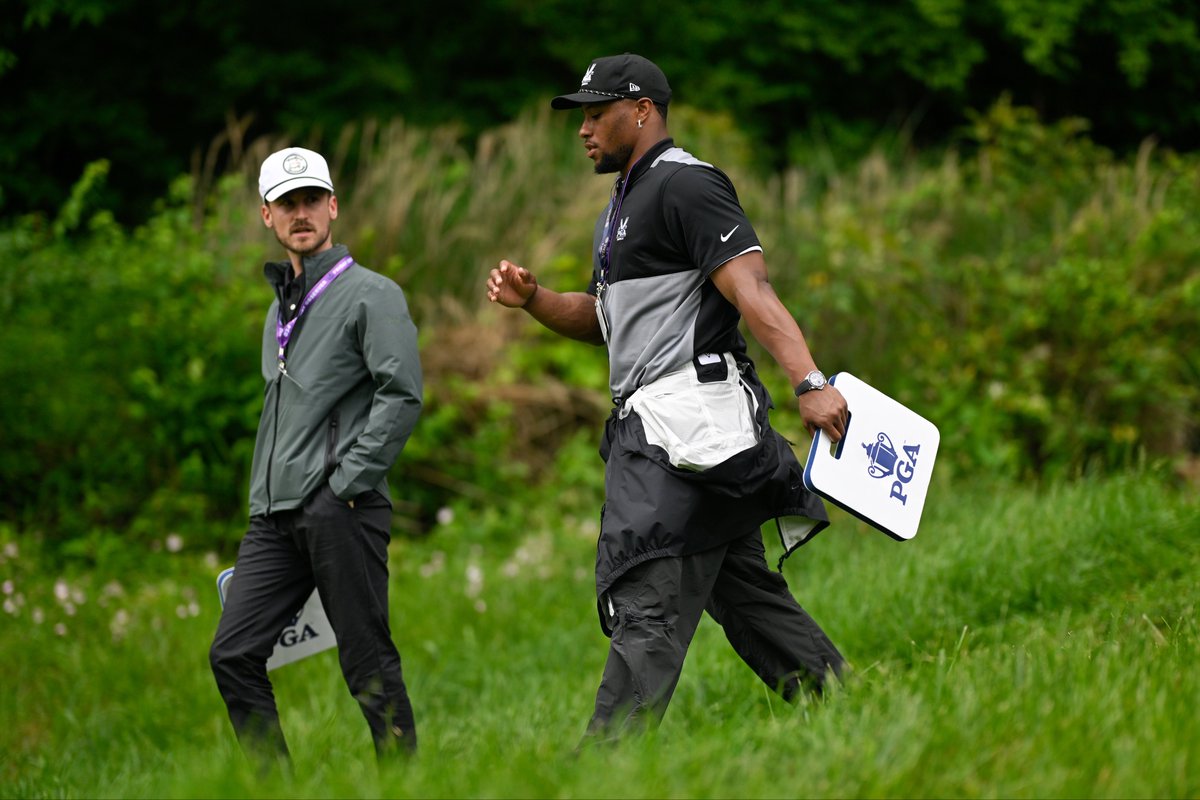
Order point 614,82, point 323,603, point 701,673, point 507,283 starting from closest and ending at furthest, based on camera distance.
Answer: point 614,82
point 507,283
point 323,603
point 701,673

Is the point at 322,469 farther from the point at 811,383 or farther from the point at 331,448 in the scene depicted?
the point at 811,383

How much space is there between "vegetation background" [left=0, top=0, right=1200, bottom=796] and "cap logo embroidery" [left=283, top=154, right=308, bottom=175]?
6.02 ft

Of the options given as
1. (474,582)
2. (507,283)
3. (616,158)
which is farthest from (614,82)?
(474,582)

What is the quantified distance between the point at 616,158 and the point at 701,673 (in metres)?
2.28

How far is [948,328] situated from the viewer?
9.00 meters

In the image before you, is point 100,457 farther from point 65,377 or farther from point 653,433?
point 653,433

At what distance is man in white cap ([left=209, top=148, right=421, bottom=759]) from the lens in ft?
14.1

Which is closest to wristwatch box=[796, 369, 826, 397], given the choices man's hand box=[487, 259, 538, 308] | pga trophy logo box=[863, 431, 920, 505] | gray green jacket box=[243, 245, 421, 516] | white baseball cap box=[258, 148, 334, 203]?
pga trophy logo box=[863, 431, 920, 505]

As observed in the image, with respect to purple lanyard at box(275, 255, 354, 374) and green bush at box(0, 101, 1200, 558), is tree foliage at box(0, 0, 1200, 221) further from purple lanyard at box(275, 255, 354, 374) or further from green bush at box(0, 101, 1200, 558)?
purple lanyard at box(275, 255, 354, 374)

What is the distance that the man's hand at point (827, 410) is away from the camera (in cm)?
370

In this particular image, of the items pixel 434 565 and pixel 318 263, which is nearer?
pixel 318 263

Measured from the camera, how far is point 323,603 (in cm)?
443

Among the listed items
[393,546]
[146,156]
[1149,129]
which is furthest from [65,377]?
[1149,129]

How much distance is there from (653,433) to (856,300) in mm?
5572
